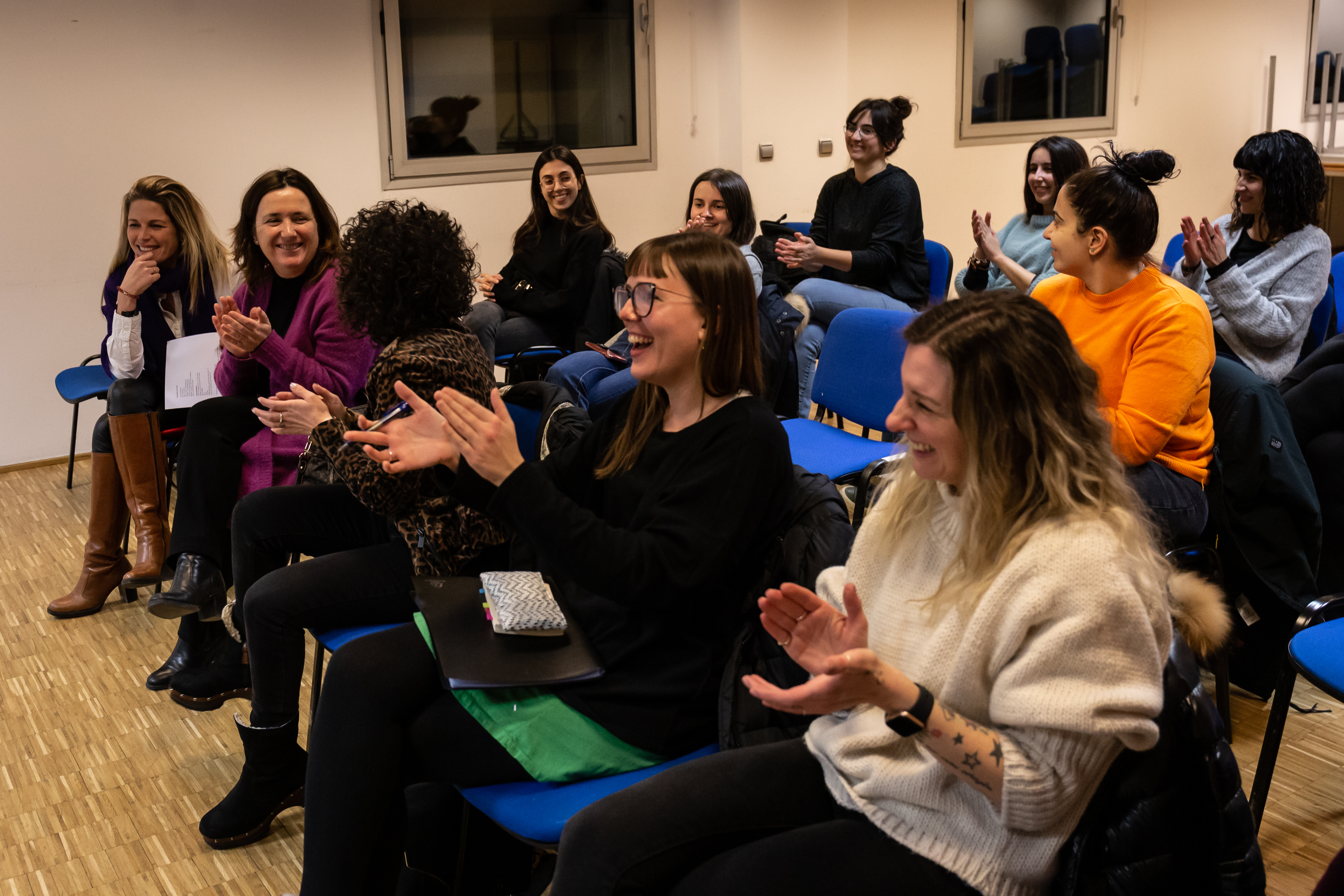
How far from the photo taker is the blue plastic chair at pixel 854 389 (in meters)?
2.80

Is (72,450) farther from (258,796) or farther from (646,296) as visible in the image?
(646,296)

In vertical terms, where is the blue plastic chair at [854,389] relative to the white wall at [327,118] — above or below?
below

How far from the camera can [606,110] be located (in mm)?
5914

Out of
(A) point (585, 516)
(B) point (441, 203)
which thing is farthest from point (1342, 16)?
(A) point (585, 516)

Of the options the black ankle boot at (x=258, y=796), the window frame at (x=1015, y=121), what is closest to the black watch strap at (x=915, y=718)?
the black ankle boot at (x=258, y=796)

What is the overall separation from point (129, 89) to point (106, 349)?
2059mm

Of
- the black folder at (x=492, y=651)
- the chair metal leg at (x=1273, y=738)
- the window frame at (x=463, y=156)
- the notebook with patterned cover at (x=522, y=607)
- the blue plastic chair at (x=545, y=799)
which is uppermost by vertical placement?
the window frame at (x=463, y=156)

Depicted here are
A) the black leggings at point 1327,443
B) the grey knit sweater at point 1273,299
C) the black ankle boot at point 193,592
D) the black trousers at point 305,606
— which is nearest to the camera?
the black trousers at point 305,606

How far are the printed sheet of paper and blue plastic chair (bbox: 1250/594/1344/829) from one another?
2.67 meters

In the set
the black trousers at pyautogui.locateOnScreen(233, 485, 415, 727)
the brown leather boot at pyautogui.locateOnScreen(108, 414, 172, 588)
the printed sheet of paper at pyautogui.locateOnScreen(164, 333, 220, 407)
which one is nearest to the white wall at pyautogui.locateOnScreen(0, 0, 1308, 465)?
the brown leather boot at pyautogui.locateOnScreen(108, 414, 172, 588)

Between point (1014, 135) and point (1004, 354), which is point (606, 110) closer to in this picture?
point (1014, 135)

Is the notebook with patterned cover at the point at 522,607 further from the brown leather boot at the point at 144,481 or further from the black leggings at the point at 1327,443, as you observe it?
the brown leather boot at the point at 144,481

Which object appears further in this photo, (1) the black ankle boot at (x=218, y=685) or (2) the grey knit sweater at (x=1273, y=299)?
(2) the grey knit sweater at (x=1273, y=299)

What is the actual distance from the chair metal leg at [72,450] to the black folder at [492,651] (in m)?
2.95
